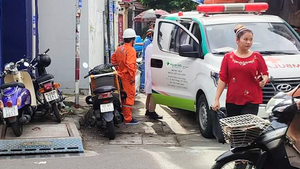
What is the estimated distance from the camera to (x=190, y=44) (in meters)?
8.59

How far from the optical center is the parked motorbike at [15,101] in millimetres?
6848

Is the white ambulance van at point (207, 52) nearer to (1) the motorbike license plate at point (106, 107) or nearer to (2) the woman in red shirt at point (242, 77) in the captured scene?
(1) the motorbike license plate at point (106, 107)

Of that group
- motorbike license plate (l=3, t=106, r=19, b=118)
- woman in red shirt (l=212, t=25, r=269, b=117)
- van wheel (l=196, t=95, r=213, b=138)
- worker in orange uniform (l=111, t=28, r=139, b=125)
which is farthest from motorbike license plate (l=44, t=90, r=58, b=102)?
woman in red shirt (l=212, t=25, r=269, b=117)

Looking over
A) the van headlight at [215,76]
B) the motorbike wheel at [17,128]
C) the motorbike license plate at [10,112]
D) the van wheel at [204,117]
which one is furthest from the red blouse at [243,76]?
the motorbike wheel at [17,128]

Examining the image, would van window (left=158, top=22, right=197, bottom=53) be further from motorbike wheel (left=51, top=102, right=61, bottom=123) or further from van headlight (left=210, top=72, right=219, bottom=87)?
motorbike wheel (left=51, top=102, right=61, bottom=123)

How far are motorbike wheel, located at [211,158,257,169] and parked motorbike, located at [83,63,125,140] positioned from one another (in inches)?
134

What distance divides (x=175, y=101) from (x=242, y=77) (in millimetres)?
3581

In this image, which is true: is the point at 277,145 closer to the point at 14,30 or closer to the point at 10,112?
the point at 10,112

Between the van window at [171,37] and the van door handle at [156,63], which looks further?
the van door handle at [156,63]

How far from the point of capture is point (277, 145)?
14.0 ft

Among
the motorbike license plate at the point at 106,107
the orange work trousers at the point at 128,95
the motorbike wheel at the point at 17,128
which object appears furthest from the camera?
the orange work trousers at the point at 128,95

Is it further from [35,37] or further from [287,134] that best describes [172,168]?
[35,37]

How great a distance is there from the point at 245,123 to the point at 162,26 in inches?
218

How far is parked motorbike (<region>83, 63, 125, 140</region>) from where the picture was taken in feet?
25.3
